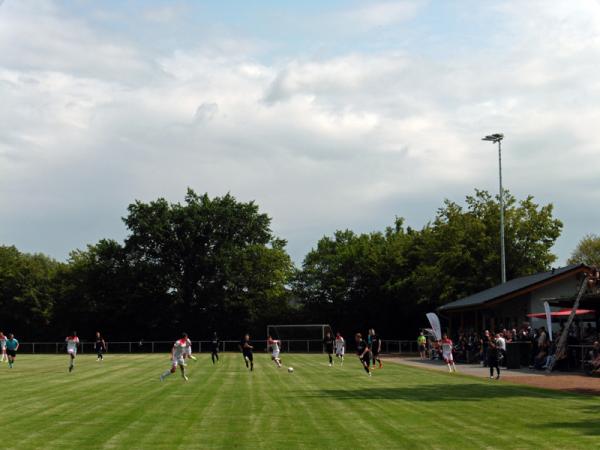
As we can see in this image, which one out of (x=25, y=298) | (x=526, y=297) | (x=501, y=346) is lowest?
(x=501, y=346)

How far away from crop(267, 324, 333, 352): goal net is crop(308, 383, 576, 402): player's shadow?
4103 centimetres

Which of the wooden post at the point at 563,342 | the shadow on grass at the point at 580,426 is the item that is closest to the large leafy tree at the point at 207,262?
the wooden post at the point at 563,342

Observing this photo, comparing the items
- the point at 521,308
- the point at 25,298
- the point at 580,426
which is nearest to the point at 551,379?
the point at 580,426

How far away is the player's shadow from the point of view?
2238cm

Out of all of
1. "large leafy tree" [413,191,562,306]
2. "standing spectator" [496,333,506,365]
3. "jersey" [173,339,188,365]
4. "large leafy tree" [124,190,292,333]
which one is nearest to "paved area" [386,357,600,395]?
"standing spectator" [496,333,506,365]

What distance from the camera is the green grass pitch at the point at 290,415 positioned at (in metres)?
13.9

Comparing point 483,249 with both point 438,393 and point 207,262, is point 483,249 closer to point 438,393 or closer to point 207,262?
point 207,262

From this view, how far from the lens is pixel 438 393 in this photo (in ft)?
78.5

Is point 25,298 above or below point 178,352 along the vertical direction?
above

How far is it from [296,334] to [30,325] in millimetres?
27632

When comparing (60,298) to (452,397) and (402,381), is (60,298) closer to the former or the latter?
(402,381)

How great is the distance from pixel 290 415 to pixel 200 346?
50.1 m

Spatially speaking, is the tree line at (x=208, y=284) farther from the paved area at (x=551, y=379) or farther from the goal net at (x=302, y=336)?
the paved area at (x=551, y=379)

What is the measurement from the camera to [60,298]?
7794 cm
